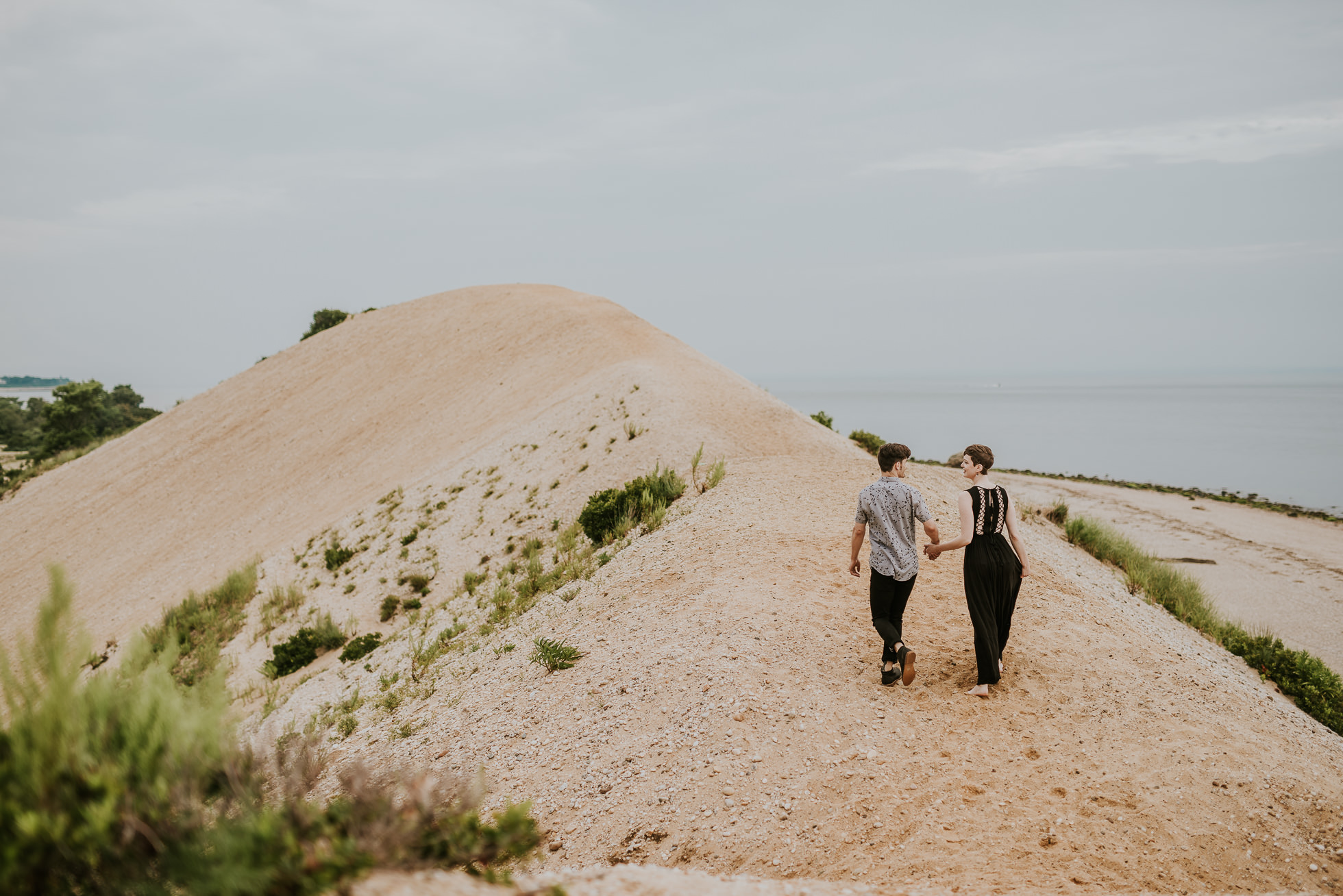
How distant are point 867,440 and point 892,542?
15.6 metres

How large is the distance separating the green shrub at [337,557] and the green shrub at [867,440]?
13.8m

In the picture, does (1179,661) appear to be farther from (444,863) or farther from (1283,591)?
(1283,591)

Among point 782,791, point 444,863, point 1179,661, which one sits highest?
point 444,863

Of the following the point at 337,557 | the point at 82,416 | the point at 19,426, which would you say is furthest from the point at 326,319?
the point at 19,426

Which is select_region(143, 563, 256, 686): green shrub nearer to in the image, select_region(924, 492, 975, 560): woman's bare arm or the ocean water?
select_region(924, 492, 975, 560): woman's bare arm

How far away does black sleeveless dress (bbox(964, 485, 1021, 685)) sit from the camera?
6.31 metres

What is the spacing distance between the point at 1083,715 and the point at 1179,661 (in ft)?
8.50

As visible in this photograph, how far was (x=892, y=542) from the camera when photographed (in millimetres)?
6398

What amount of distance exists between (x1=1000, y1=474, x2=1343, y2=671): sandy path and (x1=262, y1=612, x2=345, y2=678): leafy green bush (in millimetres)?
19463

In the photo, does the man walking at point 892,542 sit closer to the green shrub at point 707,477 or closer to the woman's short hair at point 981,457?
the woman's short hair at point 981,457

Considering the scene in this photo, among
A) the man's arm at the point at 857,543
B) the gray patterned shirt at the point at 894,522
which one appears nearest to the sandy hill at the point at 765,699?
the man's arm at the point at 857,543

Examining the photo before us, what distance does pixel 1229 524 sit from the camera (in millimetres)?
28453

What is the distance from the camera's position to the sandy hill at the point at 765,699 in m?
4.79

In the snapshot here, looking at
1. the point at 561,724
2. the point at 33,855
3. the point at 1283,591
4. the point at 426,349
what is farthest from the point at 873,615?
the point at 426,349
